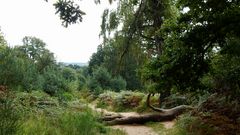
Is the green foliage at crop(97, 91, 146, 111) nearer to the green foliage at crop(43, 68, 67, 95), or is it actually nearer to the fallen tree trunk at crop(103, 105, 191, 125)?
the green foliage at crop(43, 68, 67, 95)

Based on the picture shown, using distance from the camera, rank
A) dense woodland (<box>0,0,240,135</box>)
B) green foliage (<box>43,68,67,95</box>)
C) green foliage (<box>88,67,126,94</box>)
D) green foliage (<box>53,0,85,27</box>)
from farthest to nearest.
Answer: green foliage (<box>88,67,126,94</box>) → green foliage (<box>43,68,67,95</box>) → dense woodland (<box>0,0,240,135</box>) → green foliage (<box>53,0,85,27</box>)

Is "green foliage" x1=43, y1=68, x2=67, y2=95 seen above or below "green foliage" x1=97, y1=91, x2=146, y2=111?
above

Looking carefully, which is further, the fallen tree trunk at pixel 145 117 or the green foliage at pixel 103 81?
the green foliage at pixel 103 81

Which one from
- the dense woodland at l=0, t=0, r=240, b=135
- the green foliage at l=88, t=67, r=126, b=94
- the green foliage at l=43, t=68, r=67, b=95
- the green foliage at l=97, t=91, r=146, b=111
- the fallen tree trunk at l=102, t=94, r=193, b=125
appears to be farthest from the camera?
the green foliage at l=88, t=67, r=126, b=94

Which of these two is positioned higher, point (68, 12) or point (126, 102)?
point (68, 12)

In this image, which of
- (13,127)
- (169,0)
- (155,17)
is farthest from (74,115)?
(155,17)

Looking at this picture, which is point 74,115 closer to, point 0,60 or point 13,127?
point 13,127

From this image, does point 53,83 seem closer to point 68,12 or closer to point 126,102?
point 126,102

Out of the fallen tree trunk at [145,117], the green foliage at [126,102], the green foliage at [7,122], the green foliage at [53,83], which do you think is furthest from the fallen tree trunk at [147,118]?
the green foliage at [7,122]

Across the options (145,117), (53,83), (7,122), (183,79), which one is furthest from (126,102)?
(7,122)

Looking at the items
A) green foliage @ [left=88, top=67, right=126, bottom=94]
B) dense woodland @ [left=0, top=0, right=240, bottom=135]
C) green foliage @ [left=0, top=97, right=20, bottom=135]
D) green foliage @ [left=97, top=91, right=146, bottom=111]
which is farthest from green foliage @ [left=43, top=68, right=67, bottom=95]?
green foliage @ [left=0, top=97, right=20, bottom=135]

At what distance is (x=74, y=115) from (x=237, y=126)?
4.32 meters

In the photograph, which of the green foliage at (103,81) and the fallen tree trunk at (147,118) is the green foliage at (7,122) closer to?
the fallen tree trunk at (147,118)

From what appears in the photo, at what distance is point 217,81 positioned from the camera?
996 cm
